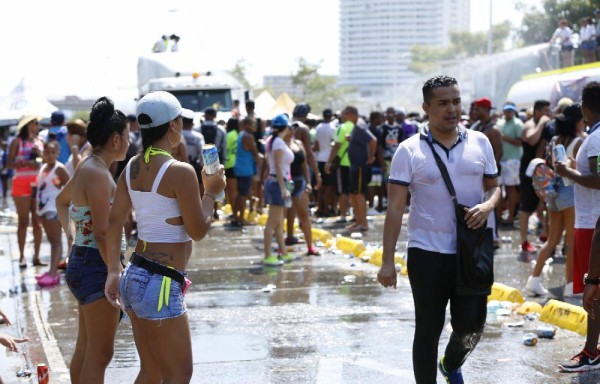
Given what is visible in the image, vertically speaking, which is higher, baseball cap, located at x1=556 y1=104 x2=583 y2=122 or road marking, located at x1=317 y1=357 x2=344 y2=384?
baseball cap, located at x1=556 y1=104 x2=583 y2=122

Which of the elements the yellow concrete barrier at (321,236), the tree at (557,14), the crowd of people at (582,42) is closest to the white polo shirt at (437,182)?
the yellow concrete barrier at (321,236)

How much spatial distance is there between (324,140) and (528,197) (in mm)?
7410

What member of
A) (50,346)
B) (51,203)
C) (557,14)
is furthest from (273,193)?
(557,14)

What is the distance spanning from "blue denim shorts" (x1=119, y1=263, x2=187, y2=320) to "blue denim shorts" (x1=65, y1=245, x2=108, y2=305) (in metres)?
0.66

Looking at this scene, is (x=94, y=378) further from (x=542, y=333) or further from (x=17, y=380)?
(x=542, y=333)

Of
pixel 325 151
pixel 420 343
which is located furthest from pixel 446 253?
pixel 325 151

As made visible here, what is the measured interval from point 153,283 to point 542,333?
4305 millimetres

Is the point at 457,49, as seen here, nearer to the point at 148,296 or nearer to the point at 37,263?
the point at 37,263

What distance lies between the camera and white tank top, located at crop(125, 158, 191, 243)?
505 centimetres

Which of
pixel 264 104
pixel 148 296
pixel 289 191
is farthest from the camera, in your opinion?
pixel 264 104

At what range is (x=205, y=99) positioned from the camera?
26656mm

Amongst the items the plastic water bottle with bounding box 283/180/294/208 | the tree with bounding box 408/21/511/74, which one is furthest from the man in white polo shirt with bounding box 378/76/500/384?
the tree with bounding box 408/21/511/74

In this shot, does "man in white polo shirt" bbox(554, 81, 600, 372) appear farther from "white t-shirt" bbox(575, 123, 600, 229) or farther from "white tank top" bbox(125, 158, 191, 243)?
"white tank top" bbox(125, 158, 191, 243)

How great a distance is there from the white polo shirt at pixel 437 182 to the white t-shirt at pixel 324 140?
44.5 feet
